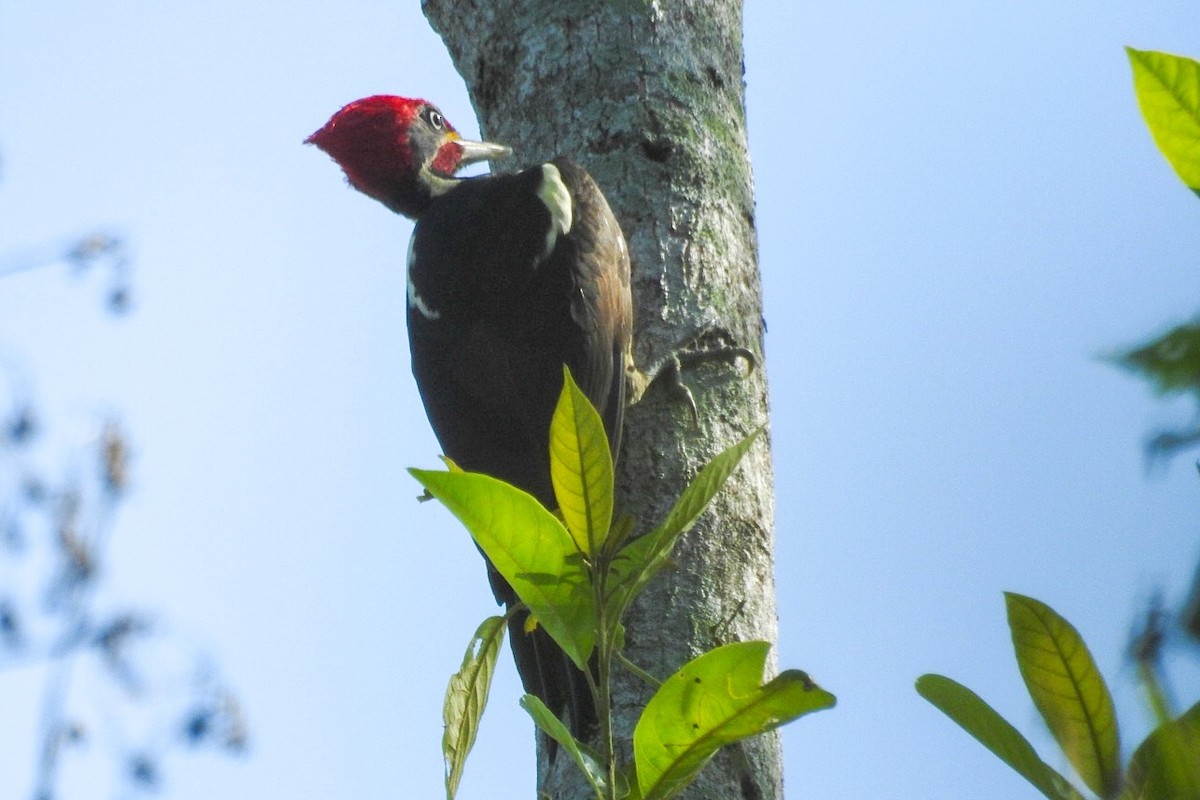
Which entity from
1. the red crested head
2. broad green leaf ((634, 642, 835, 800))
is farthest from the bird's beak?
broad green leaf ((634, 642, 835, 800))

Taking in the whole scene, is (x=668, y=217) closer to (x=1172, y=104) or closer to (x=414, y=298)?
(x=414, y=298)

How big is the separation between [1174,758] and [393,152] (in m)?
3.37

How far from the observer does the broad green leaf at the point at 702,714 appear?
1146 mm

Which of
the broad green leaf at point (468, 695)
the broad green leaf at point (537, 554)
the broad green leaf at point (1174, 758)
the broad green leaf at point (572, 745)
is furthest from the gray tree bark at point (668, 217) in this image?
the broad green leaf at point (1174, 758)

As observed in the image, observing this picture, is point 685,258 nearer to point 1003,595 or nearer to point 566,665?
point 566,665

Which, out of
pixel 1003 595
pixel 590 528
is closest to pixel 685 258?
pixel 590 528

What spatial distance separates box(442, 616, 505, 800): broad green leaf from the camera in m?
1.53

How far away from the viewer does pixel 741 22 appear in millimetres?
2891

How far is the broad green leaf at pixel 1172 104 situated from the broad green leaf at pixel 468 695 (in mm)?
1013

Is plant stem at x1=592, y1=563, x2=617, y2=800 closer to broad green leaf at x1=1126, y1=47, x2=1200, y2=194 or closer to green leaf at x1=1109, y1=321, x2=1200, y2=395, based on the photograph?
broad green leaf at x1=1126, y1=47, x2=1200, y2=194

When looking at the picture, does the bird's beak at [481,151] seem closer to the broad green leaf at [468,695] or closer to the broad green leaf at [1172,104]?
the broad green leaf at [468,695]

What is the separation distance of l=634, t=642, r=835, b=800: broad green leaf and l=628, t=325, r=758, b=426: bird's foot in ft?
3.69

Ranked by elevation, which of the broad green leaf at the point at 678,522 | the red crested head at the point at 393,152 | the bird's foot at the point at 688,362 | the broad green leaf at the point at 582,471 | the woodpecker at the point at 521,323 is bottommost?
the broad green leaf at the point at 678,522

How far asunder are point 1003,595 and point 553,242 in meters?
1.90
